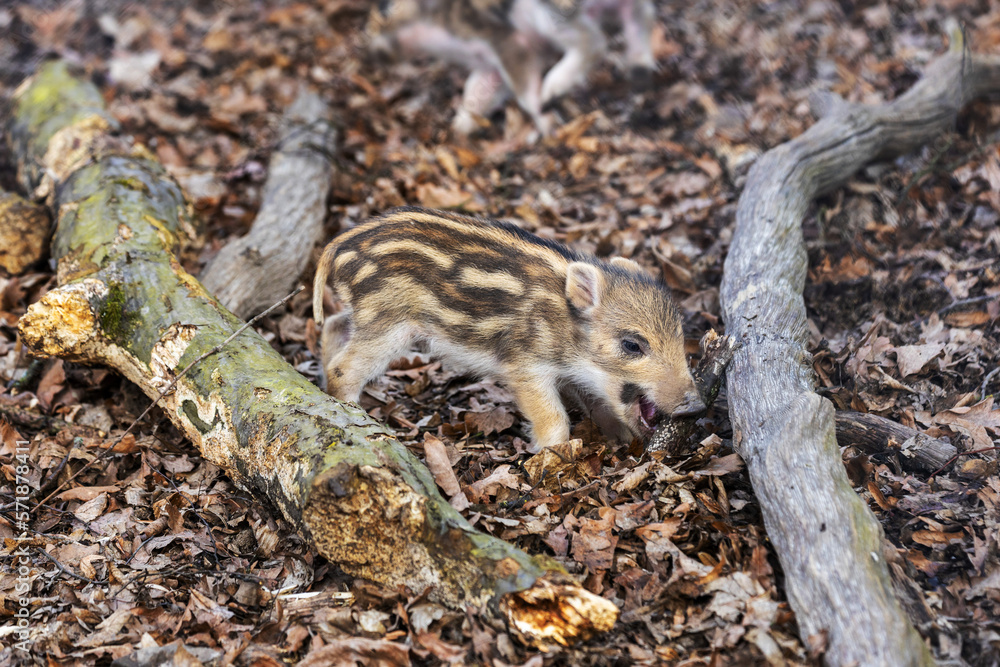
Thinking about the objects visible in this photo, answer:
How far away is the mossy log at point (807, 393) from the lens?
3086mm

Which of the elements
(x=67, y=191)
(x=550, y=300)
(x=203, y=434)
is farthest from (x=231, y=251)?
(x=550, y=300)

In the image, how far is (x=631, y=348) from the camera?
15.3 ft

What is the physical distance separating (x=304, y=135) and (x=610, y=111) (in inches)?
Answer: 128

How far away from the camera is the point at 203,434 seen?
4281mm

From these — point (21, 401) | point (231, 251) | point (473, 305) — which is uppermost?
point (473, 305)

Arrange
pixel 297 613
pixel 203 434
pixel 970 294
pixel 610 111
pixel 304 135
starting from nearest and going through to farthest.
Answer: pixel 297 613
pixel 203 434
pixel 970 294
pixel 304 135
pixel 610 111

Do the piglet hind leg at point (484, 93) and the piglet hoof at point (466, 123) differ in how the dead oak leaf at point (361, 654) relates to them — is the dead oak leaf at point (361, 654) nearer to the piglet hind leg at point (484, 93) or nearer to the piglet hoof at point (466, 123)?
the piglet hoof at point (466, 123)

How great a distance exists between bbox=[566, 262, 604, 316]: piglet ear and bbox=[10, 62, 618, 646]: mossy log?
1.44 metres

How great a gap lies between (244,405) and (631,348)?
2.12 metres

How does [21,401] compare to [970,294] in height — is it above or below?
below

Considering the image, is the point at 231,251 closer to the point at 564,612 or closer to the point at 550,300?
the point at 550,300

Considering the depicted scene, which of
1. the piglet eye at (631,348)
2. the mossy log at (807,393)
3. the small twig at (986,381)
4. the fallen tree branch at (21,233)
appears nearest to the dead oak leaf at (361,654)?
the mossy log at (807,393)

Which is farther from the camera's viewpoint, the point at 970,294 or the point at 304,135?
the point at 304,135

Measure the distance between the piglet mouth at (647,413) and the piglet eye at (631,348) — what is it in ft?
0.83
